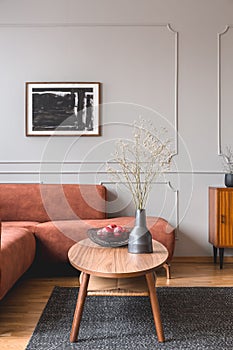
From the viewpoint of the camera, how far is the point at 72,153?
3725mm

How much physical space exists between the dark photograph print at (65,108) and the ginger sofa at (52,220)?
50 centimetres

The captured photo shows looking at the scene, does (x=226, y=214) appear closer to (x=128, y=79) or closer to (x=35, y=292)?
(x=128, y=79)

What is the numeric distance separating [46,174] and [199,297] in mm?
1757

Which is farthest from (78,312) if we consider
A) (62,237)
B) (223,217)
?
(223,217)

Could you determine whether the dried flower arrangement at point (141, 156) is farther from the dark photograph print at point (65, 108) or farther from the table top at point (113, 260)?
the table top at point (113, 260)

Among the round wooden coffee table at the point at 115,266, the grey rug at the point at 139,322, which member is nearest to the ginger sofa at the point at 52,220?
the grey rug at the point at 139,322

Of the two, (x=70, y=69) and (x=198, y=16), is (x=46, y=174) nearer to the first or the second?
(x=70, y=69)

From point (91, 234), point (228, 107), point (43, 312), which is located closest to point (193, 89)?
point (228, 107)

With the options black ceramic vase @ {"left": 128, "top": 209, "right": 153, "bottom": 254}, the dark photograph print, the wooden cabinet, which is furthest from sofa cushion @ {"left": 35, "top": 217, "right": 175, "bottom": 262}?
the dark photograph print

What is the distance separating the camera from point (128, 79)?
3.73 m

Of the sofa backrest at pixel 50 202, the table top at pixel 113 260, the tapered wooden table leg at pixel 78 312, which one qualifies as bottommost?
the tapered wooden table leg at pixel 78 312

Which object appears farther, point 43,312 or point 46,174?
point 46,174

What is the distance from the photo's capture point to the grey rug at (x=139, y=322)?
187cm

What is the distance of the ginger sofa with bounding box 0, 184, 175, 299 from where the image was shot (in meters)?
2.91
